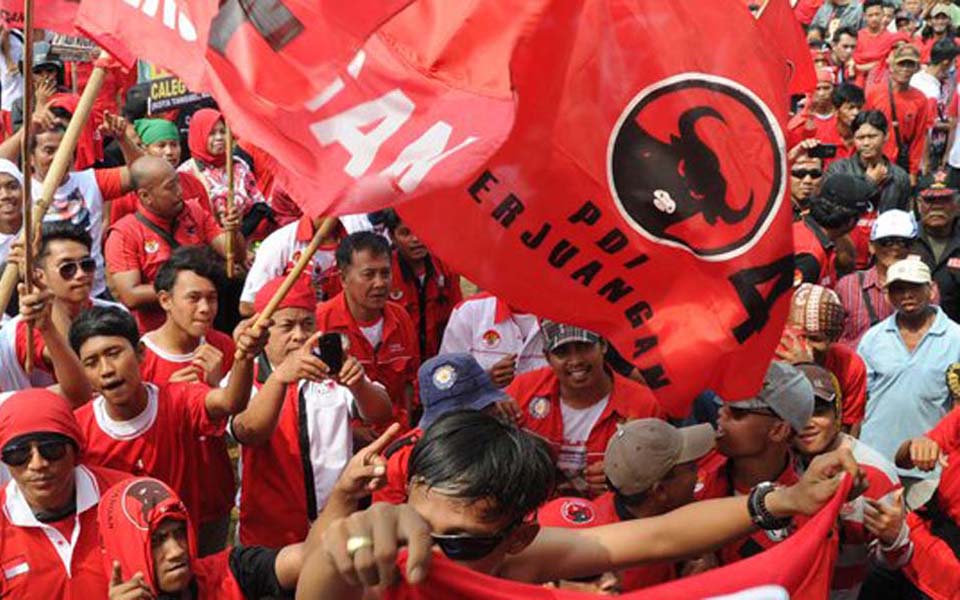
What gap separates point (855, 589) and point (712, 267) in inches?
47.3

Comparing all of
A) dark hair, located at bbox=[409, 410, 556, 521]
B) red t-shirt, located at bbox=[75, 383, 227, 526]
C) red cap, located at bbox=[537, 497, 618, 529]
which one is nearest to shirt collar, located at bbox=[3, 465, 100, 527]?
red t-shirt, located at bbox=[75, 383, 227, 526]

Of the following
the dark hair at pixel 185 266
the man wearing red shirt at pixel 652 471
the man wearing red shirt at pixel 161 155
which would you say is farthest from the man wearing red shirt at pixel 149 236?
the man wearing red shirt at pixel 652 471

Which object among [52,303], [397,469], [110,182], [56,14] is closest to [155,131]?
[110,182]

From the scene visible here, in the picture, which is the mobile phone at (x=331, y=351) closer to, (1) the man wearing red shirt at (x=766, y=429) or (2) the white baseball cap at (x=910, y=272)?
(1) the man wearing red shirt at (x=766, y=429)

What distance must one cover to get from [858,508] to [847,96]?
8.56 m

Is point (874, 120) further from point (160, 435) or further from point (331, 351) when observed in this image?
point (160, 435)

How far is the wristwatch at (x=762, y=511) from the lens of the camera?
3717 millimetres

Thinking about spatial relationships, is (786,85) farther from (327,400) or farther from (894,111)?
(894,111)

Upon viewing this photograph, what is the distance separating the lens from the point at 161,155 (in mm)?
9172

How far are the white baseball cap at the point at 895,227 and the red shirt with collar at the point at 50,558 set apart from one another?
14.6 ft

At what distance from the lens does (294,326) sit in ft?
18.1

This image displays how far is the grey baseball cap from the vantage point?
439cm

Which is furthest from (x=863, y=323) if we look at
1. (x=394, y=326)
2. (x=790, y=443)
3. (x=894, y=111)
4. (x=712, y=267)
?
(x=894, y=111)

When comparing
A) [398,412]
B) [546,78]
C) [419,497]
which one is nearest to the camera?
[419,497]
